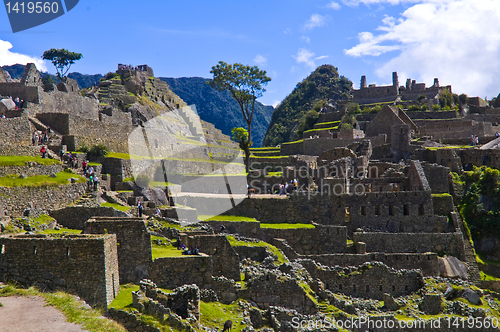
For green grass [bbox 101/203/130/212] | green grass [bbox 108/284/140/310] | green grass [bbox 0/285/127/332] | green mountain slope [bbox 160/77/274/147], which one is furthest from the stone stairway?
green mountain slope [bbox 160/77/274/147]

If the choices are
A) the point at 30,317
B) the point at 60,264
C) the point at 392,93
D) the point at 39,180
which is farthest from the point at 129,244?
the point at 392,93

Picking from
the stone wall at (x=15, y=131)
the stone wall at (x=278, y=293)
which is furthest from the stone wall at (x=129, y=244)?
the stone wall at (x=15, y=131)

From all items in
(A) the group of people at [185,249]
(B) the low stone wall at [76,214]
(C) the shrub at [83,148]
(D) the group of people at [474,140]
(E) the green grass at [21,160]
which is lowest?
(A) the group of people at [185,249]

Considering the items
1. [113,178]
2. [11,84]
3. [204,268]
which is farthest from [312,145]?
[204,268]

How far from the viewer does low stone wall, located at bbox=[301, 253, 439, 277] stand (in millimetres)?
24875

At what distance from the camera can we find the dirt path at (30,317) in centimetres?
1112

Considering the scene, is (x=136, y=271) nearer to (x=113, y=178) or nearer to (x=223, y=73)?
(x=113, y=178)

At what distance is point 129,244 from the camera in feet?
52.8

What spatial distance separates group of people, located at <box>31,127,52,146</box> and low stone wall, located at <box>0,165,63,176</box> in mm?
3308

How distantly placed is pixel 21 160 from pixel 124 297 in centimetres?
1170

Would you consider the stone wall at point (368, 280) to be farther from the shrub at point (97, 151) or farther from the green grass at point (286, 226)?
the shrub at point (97, 151)

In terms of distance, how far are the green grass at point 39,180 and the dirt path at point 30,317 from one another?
28.6 ft

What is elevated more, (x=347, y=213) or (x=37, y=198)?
(x=37, y=198)

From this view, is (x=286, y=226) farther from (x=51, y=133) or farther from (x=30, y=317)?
(x=30, y=317)
